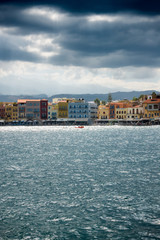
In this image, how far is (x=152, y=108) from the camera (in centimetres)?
19188

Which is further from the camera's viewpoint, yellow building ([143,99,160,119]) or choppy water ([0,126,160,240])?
yellow building ([143,99,160,119])

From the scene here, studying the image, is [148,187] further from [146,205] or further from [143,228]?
[143,228]

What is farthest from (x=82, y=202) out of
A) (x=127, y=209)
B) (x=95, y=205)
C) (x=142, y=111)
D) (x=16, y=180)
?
(x=142, y=111)

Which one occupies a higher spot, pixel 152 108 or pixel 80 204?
pixel 152 108

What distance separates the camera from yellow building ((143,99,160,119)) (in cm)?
19062

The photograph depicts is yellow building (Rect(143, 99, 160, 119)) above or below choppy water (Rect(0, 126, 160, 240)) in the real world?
above

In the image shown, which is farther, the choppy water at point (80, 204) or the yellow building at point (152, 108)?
the yellow building at point (152, 108)

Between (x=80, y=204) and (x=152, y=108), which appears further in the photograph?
(x=152, y=108)

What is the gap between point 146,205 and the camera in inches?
891

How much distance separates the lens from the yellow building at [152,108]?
191 meters

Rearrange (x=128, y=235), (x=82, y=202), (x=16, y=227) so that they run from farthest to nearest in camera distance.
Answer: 1. (x=82, y=202)
2. (x=16, y=227)
3. (x=128, y=235)

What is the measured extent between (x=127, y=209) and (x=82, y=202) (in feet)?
10.6

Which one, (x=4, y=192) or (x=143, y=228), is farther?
(x=4, y=192)

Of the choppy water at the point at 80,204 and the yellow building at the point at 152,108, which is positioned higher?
the yellow building at the point at 152,108
